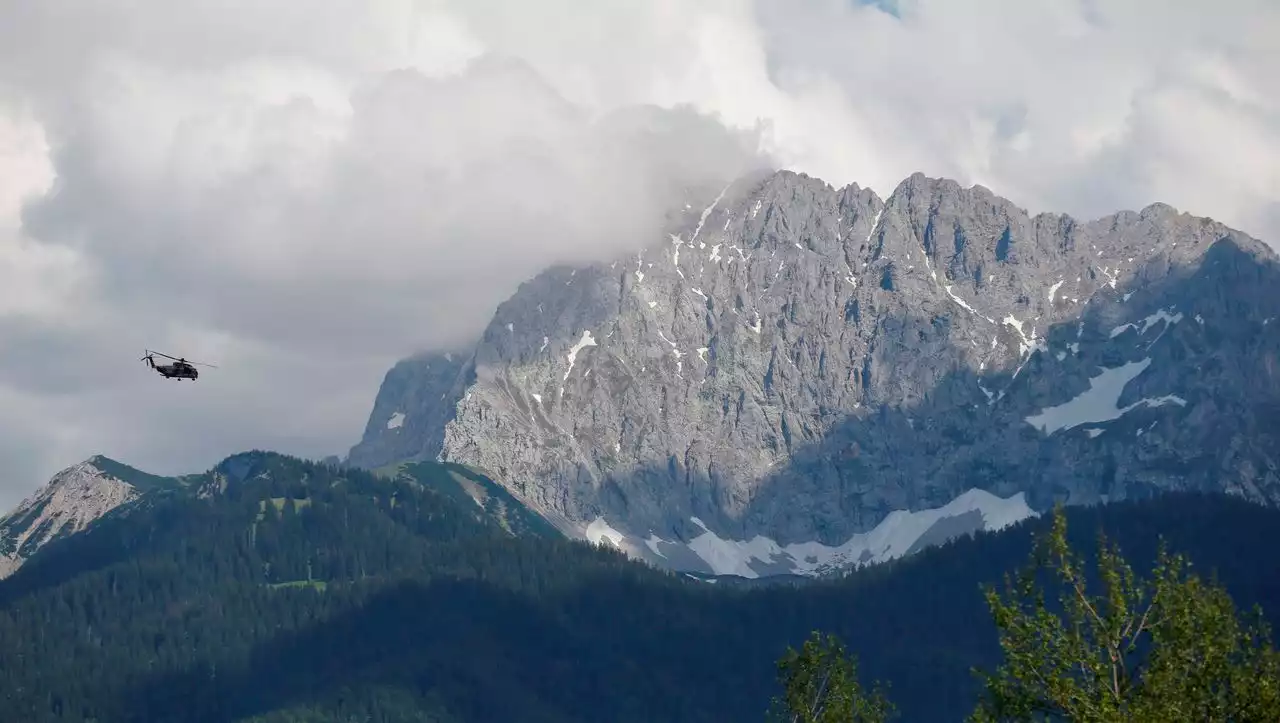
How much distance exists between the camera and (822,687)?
11606 centimetres

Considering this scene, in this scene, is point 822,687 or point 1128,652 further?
point 822,687

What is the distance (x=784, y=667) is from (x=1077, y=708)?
4254 centimetres

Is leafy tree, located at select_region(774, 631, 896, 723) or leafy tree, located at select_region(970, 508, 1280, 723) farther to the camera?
leafy tree, located at select_region(774, 631, 896, 723)

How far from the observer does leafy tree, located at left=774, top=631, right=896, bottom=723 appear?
109875 millimetres

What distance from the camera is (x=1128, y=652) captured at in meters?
77.1

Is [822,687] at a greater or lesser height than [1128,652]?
greater

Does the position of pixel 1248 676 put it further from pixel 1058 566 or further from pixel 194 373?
pixel 194 373

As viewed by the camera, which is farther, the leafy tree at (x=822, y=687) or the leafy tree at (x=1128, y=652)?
the leafy tree at (x=822, y=687)

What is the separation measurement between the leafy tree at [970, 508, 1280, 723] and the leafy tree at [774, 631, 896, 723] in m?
30.0

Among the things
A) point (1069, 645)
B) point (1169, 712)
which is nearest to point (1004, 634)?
point (1069, 645)

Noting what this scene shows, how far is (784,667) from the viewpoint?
11612cm

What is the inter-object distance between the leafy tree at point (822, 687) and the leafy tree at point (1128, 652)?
29995 millimetres

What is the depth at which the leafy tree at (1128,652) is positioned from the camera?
75.4 metres

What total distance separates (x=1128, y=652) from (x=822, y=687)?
134 ft
